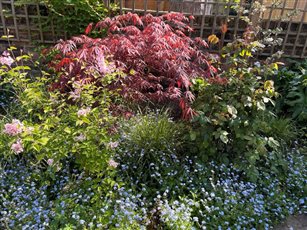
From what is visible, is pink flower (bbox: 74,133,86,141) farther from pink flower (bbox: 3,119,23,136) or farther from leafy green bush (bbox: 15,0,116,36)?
leafy green bush (bbox: 15,0,116,36)

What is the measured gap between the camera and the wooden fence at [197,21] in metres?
4.15

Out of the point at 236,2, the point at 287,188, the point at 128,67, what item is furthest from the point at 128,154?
the point at 236,2

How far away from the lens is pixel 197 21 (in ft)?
14.1

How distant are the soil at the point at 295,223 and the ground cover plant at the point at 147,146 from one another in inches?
2.5

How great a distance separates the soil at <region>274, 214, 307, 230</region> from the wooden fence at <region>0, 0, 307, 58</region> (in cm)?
246

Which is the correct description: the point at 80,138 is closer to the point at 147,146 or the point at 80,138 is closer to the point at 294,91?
the point at 147,146

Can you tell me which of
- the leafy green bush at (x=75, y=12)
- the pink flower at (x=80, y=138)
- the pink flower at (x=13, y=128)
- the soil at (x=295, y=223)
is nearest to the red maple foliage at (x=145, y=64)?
the leafy green bush at (x=75, y=12)

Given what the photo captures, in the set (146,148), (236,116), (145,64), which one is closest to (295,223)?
(236,116)

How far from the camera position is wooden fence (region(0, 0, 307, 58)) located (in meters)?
4.15

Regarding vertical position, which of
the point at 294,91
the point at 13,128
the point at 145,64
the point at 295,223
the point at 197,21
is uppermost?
the point at 197,21

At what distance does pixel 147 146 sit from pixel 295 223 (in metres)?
1.44

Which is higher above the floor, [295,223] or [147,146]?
[147,146]

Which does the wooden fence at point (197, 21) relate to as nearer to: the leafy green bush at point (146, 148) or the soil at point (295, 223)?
the leafy green bush at point (146, 148)

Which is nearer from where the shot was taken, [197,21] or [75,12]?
[75,12]
